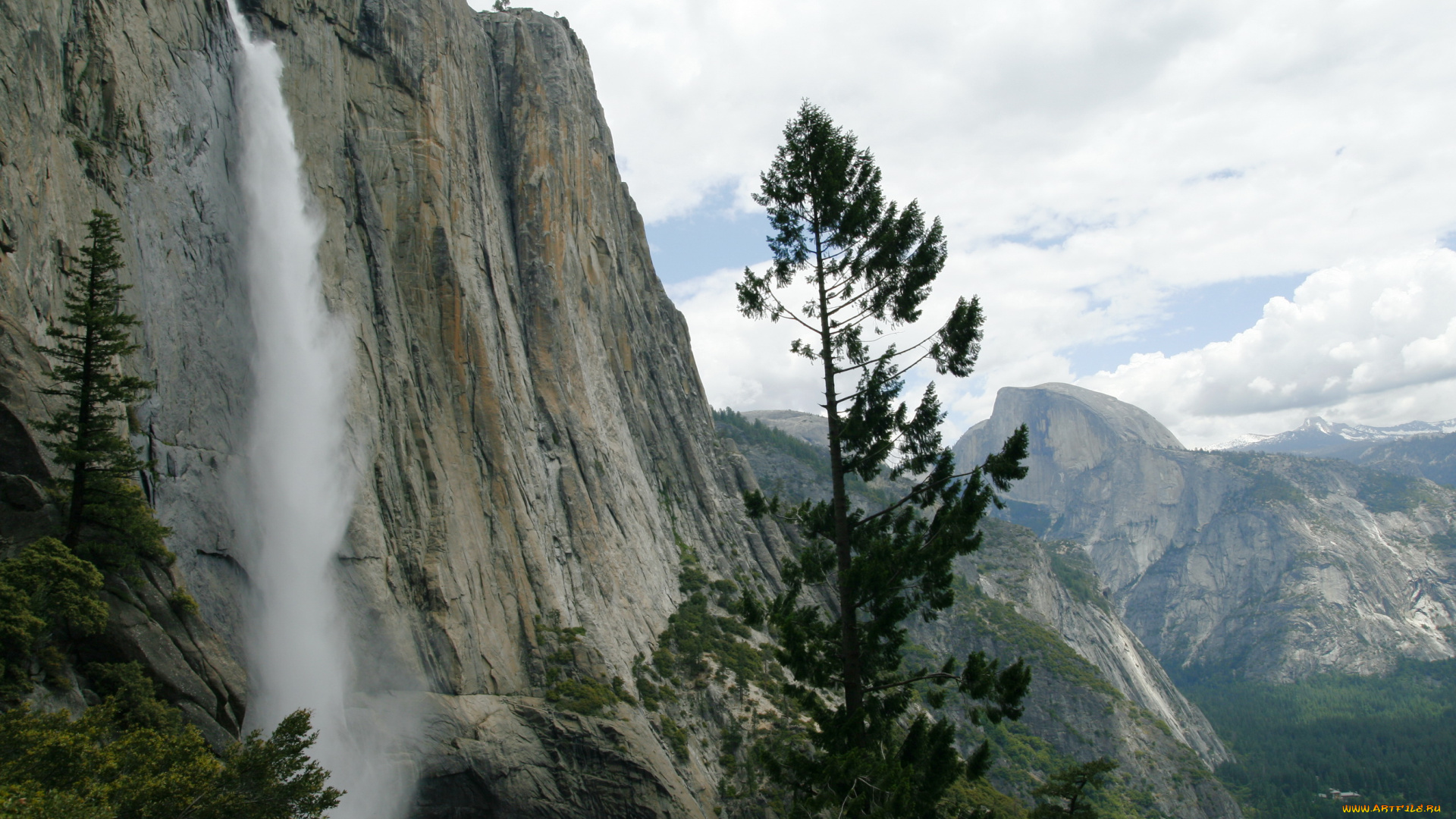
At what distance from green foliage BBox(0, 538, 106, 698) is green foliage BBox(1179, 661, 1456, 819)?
123178 millimetres

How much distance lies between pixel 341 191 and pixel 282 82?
4.46 metres

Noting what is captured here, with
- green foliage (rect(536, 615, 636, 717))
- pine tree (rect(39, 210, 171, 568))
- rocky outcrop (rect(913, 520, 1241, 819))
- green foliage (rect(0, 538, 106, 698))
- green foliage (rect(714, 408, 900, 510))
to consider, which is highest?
green foliage (rect(714, 408, 900, 510))

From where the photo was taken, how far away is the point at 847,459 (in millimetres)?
16516

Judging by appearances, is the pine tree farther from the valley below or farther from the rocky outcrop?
the rocky outcrop

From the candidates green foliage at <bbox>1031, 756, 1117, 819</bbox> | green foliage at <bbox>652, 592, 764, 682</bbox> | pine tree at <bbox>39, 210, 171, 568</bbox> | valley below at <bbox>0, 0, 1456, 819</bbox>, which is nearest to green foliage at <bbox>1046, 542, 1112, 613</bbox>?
valley below at <bbox>0, 0, 1456, 819</bbox>

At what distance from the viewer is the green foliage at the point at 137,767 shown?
1195 centimetres

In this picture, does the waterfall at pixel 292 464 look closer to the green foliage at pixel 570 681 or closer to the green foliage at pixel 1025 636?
the green foliage at pixel 570 681

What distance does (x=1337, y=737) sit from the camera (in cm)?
13850

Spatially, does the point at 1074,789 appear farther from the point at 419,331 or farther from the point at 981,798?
the point at 419,331

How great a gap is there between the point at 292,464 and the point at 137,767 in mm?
14479

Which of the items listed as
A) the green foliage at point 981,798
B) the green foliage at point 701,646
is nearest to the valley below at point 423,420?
the green foliage at point 701,646

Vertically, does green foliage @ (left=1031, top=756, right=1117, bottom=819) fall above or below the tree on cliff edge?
below

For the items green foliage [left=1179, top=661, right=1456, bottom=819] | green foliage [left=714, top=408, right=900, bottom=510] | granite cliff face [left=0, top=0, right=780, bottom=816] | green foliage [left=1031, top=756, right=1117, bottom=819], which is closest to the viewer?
granite cliff face [left=0, top=0, right=780, bottom=816]

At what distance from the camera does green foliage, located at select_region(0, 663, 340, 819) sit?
1195 cm
